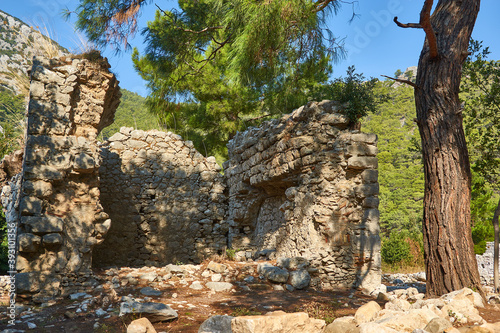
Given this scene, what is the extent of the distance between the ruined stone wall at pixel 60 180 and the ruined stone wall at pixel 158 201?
120 inches

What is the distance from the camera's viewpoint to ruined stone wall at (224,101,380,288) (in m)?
5.46

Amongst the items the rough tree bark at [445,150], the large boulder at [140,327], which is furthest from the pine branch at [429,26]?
the large boulder at [140,327]

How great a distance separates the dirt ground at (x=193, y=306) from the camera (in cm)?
337

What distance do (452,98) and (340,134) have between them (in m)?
1.74

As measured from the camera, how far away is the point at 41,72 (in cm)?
499

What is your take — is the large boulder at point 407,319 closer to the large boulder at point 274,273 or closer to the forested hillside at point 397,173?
the large boulder at point 274,273

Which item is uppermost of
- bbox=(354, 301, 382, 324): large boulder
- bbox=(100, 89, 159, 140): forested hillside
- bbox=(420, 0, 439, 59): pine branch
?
bbox=(100, 89, 159, 140): forested hillside

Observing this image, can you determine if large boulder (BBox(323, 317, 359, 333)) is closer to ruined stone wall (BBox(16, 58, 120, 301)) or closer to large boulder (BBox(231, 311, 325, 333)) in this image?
large boulder (BBox(231, 311, 325, 333))

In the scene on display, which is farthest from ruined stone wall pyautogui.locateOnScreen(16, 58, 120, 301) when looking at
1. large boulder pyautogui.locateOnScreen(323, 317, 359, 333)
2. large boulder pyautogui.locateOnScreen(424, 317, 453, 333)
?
large boulder pyautogui.locateOnScreen(424, 317, 453, 333)

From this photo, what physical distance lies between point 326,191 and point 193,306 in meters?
2.77

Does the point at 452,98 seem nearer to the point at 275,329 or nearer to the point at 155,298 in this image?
the point at 275,329

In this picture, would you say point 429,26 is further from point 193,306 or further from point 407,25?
point 193,306

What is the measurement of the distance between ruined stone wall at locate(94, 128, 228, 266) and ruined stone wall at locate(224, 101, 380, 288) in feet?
7.63

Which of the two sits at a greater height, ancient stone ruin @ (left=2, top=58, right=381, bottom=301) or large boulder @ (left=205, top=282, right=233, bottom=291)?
ancient stone ruin @ (left=2, top=58, right=381, bottom=301)
